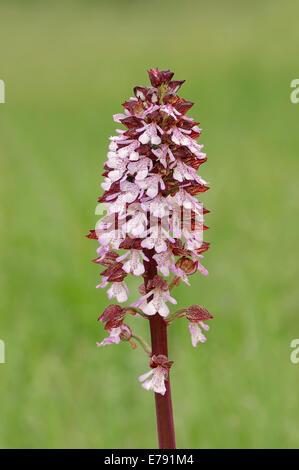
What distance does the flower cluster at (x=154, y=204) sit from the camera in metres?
1.04

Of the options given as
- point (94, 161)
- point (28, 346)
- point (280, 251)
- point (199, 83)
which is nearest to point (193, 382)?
point (28, 346)

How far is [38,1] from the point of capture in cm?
1499

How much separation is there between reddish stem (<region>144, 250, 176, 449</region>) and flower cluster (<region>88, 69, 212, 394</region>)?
11 mm

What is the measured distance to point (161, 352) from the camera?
1.07 m

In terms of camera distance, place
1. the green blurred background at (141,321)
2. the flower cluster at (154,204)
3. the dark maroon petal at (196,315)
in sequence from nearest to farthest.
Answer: the flower cluster at (154,204) → the dark maroon petal at (196,315) → the green blurred background at (141,321)

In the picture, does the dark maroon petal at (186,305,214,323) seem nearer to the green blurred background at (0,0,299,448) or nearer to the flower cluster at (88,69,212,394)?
the flower cluster at (88,69,212,394)

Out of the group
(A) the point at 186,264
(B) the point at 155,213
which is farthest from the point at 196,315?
(B) the point at 155,213

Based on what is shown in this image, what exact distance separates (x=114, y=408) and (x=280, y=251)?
1282mm

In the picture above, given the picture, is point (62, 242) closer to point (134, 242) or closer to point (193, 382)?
point (193, 382)

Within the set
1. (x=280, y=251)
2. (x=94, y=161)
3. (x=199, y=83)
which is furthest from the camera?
(x=199, y=83)

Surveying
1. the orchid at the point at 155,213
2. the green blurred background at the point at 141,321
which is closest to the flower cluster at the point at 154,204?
the orchid at the point at 155,213

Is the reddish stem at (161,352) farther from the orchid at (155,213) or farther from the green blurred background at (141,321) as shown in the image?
the green blurred background at (141,321)

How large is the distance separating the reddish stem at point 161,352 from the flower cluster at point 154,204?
11mm

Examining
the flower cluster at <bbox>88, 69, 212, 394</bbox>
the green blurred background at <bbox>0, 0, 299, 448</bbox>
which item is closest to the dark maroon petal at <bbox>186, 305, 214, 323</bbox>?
the flower cluster at <bbox>88, 69, 212, 394</bbox>
